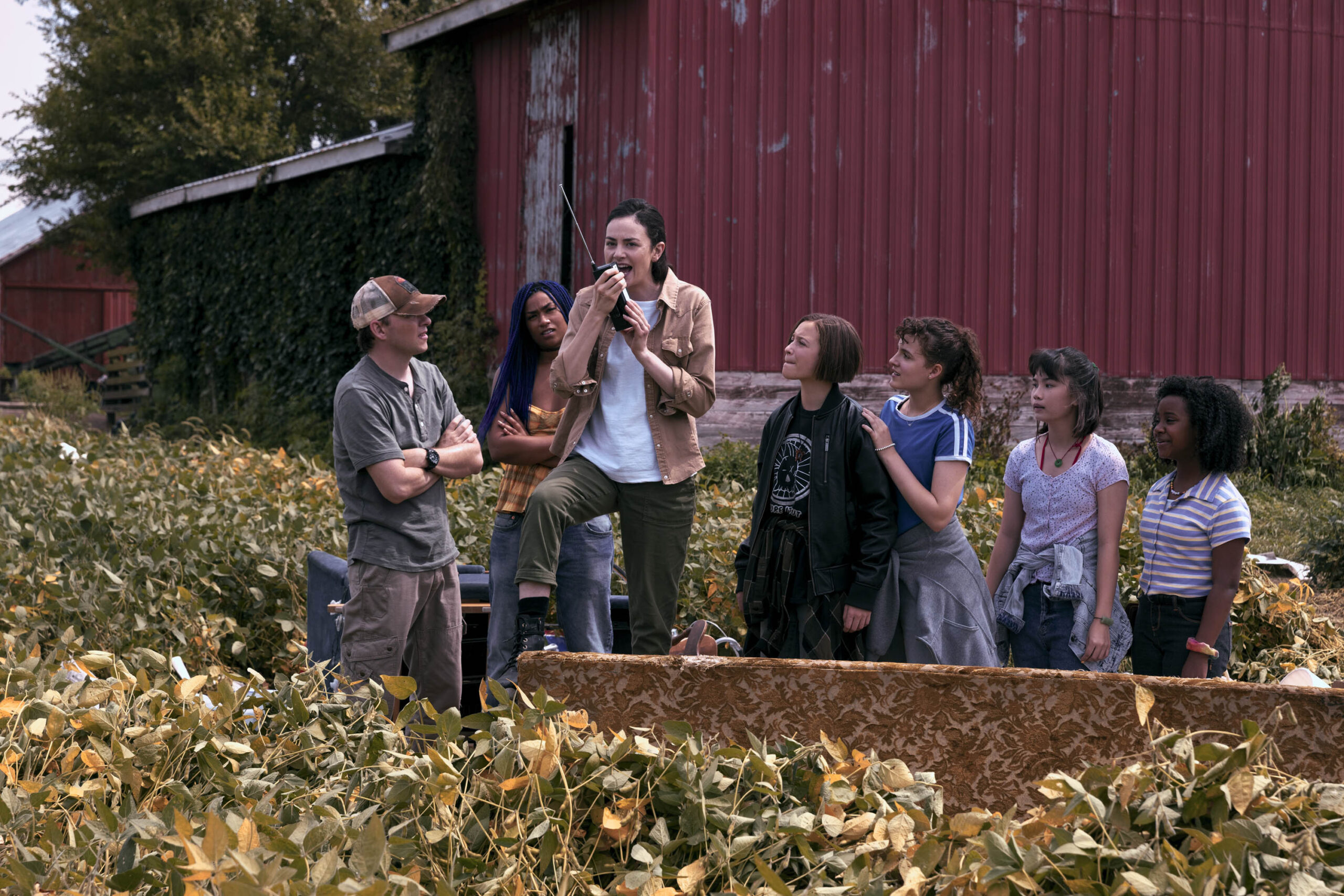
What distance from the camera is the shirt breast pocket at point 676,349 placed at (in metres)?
4.11

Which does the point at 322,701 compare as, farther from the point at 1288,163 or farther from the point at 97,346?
the point at 97,346

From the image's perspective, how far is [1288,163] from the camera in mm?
13641

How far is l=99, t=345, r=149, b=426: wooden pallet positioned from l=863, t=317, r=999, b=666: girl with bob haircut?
2064 centimetres

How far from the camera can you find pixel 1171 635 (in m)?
3.88

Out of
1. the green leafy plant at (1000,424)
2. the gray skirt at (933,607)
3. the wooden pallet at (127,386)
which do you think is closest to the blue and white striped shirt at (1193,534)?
the gray skirt at (933,607)

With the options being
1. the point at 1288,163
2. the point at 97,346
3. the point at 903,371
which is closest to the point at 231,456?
the point at 903,371

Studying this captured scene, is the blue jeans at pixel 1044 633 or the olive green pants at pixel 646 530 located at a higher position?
the olive green pants at pixel 646 530

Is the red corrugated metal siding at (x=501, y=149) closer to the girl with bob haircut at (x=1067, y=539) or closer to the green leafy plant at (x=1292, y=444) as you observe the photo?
the green leafy plant at (x=1292, y=444)

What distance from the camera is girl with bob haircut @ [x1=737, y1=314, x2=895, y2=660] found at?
3783mm

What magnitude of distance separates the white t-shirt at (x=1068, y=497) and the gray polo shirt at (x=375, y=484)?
1816mm

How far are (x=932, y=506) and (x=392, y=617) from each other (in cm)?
165

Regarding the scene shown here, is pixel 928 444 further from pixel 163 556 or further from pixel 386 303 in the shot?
pixel 163 556

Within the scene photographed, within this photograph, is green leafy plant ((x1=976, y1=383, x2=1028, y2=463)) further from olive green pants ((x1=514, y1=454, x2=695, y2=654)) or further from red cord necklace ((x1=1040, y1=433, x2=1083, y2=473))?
olive green pants ((x1=514, y1=454, x2=695, y2=654))

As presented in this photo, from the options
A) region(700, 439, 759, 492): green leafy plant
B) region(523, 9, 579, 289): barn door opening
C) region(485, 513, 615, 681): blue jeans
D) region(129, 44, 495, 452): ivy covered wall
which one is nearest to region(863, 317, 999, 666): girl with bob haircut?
region(485, 513, 615, 681): blue jeans
